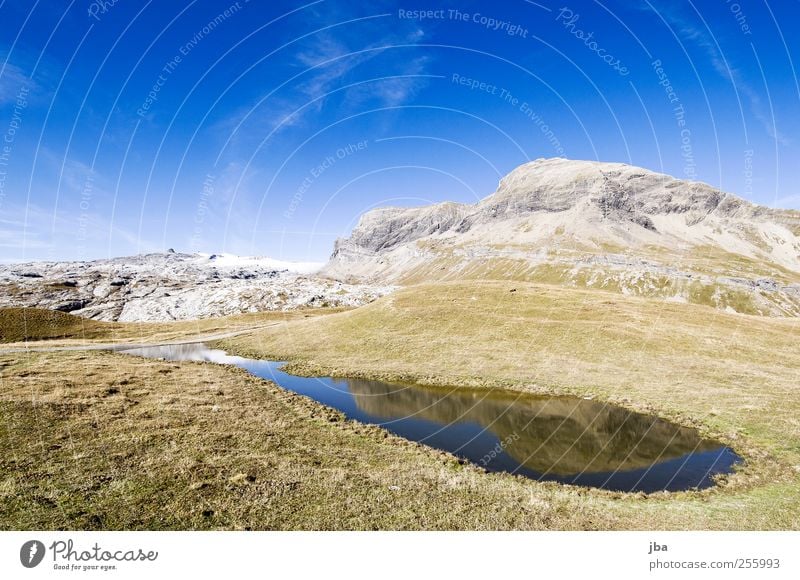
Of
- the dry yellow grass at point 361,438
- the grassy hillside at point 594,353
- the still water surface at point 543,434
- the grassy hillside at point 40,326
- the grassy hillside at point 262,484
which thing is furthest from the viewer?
the grassy hillside at point 40,326

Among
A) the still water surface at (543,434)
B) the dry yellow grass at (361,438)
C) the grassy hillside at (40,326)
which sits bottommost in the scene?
the still water surface at (543,434)

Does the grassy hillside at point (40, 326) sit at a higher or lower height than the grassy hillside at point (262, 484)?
higher

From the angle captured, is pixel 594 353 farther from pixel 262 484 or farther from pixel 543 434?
pixel 262 484

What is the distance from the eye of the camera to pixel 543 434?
91.4 ft

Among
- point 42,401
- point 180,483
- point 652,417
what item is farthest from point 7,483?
point 652,417

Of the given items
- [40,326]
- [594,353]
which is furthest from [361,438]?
[40,326]

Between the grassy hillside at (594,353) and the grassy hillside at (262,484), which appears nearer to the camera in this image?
the grassy hillside at (262,484)

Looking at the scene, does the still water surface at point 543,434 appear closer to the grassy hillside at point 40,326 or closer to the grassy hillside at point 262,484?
the grassy hillside at point 262,484

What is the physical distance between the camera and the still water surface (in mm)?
21953

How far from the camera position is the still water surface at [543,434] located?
21953 millimetres

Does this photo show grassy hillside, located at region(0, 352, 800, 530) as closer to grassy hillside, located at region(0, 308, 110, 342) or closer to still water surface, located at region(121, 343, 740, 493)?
still water surface, located at region(121, 343, 740, 493)

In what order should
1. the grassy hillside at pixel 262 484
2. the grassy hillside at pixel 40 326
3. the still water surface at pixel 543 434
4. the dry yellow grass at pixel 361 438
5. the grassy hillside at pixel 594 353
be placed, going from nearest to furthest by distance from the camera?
the grassy hillside at pixel 262 484 < the dry yellow grass at pixel 361 438 < the still water surface at pixel 543 434 < the grassy hillside at pixel 594 353 < the grassy hillside at pixel 40 326

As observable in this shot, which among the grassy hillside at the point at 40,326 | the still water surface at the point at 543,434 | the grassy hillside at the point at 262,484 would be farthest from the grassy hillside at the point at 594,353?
the grassy hillside at the point at 40,326
